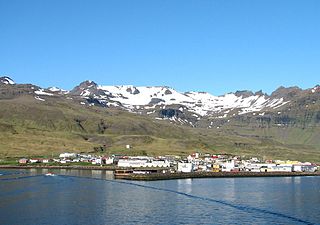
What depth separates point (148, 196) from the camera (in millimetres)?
87250

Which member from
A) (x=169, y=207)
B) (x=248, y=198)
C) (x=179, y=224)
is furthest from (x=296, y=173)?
(x=179, y=224)

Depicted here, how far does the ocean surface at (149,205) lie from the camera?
62375 millimetres

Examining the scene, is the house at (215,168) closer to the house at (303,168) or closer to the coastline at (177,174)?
the coastline at (177,174)

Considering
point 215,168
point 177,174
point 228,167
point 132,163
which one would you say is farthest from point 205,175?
point 132,163

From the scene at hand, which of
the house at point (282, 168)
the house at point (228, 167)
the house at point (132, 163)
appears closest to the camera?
the house at point (228, 167)

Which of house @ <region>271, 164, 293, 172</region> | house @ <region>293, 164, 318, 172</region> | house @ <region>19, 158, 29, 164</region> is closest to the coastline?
house @ <region>19, 158, 29, 164</region>

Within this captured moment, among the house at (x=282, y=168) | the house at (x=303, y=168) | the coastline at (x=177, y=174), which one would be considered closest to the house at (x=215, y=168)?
the coastline at (x=177, y=174)

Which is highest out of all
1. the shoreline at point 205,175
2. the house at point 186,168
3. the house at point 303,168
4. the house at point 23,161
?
the house at point 23,161

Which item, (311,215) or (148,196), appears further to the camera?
(148,196)

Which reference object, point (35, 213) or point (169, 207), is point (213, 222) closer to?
point (169, 207)

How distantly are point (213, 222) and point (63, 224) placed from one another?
1651 cm

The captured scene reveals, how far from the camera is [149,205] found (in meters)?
75.2

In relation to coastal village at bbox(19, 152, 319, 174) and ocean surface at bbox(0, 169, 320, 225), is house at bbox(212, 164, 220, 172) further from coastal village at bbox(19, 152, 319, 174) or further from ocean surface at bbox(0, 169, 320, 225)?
ocean surface at bbox(0, 169, 320, 225)

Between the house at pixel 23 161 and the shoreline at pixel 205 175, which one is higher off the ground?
the house at pixel 23 161
